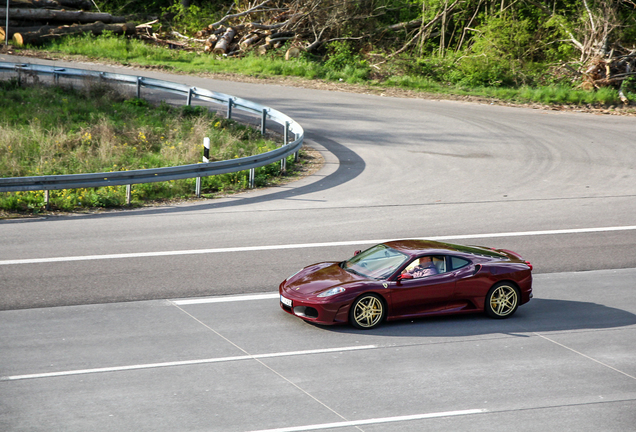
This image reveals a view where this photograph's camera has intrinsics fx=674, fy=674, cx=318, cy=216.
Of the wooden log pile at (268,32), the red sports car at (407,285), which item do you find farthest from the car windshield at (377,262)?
the wooden log pile at (268,32)

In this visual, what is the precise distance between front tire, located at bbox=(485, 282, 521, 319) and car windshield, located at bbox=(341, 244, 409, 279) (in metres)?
1.36

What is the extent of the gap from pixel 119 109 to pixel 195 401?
17915mm

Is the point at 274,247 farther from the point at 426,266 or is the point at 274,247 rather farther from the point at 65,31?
the point at 65,31

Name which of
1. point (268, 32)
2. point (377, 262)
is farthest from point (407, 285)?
point (268, 32)

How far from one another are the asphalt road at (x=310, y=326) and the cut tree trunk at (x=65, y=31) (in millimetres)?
23561

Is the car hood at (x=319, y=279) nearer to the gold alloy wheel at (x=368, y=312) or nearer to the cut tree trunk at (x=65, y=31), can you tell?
the gold alloy wheel at (x=368, y=312)

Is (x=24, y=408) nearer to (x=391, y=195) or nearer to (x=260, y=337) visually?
(x=260, y=337)

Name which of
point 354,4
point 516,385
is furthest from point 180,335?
point 354,4

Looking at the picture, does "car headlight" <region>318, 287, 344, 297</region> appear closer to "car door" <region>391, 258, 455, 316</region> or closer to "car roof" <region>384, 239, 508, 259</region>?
"car door" <region>391, 258, 455, 316</region>

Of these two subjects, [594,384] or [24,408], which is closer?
[24,408]

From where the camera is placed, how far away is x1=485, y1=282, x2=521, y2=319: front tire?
30.9 feet

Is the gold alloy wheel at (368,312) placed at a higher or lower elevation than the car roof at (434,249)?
lower

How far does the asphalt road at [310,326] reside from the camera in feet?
21.9

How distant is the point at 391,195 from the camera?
16.7 meters
